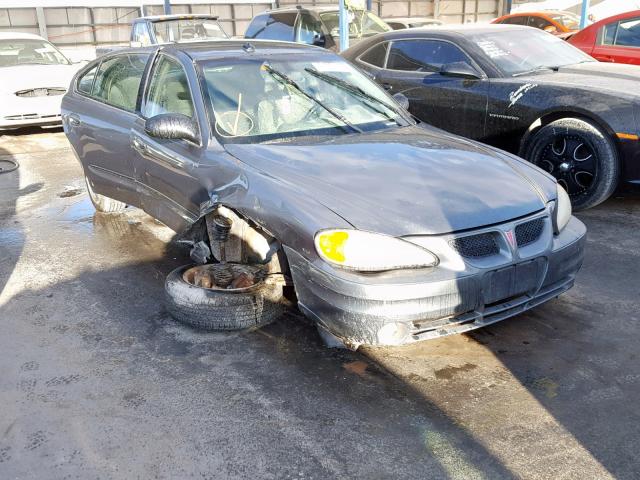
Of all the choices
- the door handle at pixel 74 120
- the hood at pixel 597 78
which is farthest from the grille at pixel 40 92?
the hood at pixel 597 78

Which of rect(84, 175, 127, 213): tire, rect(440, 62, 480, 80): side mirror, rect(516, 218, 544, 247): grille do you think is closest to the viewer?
rect(516, 218, 544, 247): grille

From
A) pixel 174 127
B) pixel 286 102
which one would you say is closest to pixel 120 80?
pixel 174 127

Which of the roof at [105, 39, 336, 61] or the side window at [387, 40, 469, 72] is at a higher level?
the roof at [105, 39, 336, 61]

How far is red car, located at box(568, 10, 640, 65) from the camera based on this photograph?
317 inches

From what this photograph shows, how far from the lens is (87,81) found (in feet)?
18.3

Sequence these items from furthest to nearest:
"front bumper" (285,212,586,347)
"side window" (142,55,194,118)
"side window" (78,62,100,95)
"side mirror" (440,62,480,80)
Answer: "side mirror" (440,62,480,80) < "side window" (78,62,100,95) < "side window" (142,55,194,118) < "front bumper" (285,212,586,347)

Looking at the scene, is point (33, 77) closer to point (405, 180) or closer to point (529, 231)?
point (405, 180)

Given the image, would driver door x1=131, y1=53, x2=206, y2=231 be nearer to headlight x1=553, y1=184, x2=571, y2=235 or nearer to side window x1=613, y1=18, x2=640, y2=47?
headlight x1=553, y1=184, x2=571, y2=235

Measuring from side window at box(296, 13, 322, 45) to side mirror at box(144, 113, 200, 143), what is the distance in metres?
8.33

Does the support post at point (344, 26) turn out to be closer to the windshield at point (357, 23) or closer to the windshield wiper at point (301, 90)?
the windshield at point (357, 23)

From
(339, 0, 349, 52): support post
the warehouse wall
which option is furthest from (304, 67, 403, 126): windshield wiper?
the warehouse wall

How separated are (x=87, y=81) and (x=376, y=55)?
3.29m

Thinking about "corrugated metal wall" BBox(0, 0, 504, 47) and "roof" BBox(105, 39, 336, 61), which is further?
"corrugated metal wall" BBox(0, 0, 504, 47)

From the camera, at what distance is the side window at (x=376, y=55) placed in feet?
23.9
